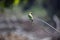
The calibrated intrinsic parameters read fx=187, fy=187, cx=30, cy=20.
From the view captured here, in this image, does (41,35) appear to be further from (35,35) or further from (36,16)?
(36,16)

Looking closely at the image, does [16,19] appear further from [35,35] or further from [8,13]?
[35,35]

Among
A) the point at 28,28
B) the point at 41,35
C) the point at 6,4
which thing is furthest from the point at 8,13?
the point at 41,35

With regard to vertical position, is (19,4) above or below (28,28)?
above

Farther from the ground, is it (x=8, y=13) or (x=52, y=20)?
(x=8, y=13)

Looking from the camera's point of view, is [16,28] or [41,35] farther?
[16,28]

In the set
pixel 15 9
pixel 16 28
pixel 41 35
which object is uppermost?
pixel 15 9

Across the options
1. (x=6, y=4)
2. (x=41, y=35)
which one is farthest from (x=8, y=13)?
(x=41, y=35)
